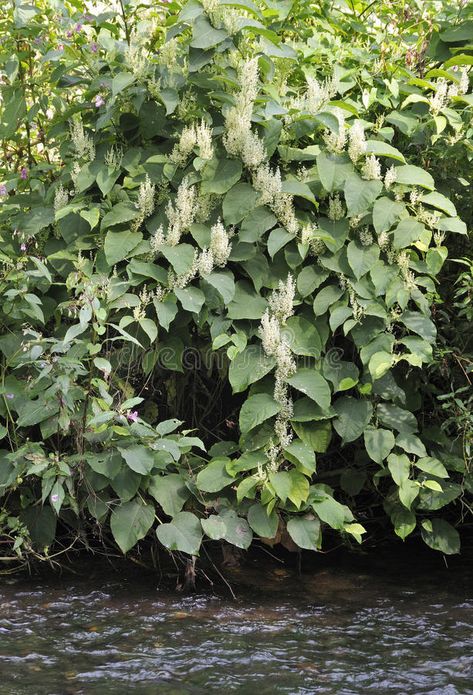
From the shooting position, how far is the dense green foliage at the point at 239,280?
11.7 ft

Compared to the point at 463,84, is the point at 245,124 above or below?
below

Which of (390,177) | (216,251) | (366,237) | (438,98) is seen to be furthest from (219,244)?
(438,98)

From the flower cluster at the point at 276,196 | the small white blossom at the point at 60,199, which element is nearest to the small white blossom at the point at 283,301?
the flower cluster at the point at 276,196

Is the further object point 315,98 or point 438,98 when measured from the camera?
point 438,98

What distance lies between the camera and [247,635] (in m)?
3.29

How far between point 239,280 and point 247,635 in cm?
136

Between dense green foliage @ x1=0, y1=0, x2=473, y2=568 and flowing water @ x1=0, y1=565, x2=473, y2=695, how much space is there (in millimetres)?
240

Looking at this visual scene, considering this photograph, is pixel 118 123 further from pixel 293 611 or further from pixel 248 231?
pixel 293 611

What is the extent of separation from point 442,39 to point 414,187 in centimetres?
76

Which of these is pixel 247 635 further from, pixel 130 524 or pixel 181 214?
pixel 181 214

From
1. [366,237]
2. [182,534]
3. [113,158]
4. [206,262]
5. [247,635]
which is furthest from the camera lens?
[113,158]

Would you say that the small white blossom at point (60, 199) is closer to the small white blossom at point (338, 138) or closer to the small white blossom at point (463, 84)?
the small white blossom at point (338, 138)

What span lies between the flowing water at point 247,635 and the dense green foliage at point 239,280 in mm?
240

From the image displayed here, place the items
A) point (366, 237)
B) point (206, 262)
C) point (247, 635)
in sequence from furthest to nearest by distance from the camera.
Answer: point (366, 237) → point (206, 262) → point (247, 635)
